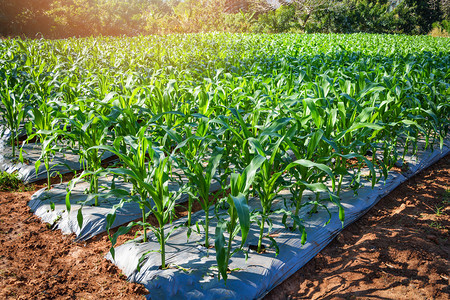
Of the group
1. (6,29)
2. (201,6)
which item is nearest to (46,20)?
(6,29)

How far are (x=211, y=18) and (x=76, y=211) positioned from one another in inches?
927

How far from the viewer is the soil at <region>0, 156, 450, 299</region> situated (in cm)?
186

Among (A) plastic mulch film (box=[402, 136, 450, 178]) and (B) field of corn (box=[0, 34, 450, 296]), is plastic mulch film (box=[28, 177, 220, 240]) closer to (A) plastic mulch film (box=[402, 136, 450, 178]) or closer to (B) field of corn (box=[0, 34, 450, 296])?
(B) field of corn (box=[0, 34, 450, 296])

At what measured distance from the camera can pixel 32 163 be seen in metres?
3.38

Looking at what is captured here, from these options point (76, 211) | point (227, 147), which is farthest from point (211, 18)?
point (76, 211)

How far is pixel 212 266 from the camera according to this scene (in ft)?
6.14

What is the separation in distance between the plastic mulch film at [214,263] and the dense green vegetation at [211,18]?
851 inches

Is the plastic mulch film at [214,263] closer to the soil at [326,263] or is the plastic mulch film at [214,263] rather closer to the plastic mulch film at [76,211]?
the soil at [326,263]

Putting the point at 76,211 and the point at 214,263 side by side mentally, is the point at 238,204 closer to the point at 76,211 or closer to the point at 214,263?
the point at 214,263

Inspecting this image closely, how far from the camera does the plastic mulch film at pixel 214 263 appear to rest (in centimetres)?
179

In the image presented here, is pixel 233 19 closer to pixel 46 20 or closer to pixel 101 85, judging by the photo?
pixel 46 20

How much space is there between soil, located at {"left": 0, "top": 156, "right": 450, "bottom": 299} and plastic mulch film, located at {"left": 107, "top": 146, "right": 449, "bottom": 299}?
0.08 metres

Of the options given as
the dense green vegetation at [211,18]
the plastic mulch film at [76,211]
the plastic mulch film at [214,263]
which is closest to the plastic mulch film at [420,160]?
the plastic mulch film at [214,263]

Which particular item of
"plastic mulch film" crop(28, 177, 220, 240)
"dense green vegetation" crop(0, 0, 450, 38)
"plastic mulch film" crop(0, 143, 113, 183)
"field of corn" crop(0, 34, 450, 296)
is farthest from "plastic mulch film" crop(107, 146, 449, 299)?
"dense green vegetation" crop(0, 0, 450, 38)
